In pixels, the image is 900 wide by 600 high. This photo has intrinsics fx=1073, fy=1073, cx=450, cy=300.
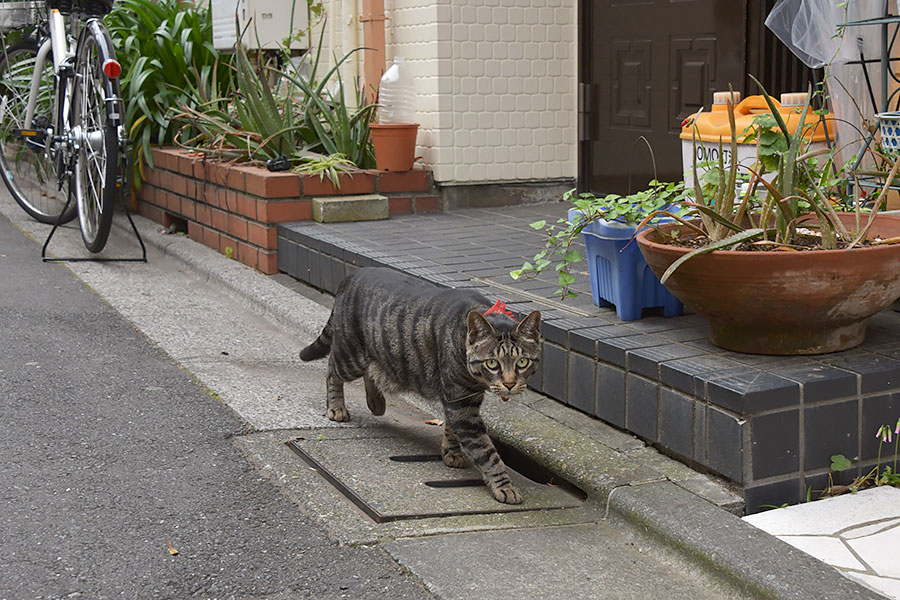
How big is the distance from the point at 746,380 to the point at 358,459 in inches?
49.2

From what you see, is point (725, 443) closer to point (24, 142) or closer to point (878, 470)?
point (878, 470)

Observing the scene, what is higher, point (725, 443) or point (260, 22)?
point (260, 22)

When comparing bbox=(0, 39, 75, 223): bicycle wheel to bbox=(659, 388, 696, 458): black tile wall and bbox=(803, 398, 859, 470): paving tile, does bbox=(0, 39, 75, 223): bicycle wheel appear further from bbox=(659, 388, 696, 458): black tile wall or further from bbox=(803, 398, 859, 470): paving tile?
bbox=(803, 398, 859, 470): paving tile

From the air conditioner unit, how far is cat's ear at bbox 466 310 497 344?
15.1 ft

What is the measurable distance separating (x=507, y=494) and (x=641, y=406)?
19.1 inches

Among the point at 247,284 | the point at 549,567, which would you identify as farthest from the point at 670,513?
the point at 247,284

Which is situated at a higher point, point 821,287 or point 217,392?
point 821,287

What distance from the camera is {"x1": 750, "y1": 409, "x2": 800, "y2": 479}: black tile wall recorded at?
9.24 ft

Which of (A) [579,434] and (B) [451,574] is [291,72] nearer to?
(A) [579,434]

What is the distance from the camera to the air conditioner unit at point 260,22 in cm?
732

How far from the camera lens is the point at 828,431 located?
291 cm

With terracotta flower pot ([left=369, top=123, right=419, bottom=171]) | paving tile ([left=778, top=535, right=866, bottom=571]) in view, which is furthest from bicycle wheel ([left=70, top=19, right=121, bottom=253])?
paving tile ([left=778, top=535, right=866, bottom=571])

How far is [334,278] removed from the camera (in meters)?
5.24

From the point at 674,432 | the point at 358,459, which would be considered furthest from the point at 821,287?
the point at 358,459
